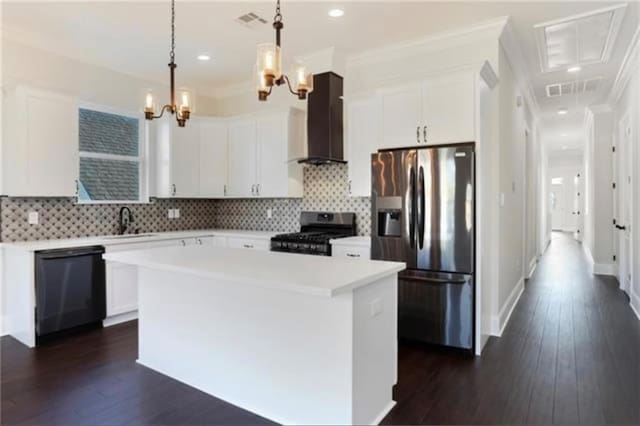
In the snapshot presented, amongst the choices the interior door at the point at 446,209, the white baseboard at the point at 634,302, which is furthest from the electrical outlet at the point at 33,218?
the white baseboard at the point at 634,302

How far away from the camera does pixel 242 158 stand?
5305 mm

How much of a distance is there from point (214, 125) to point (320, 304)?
154 inches

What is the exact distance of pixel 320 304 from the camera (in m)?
2.14

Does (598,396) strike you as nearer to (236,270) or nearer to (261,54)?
(236,270)

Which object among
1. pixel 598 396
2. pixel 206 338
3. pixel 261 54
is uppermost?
pixel 261 54

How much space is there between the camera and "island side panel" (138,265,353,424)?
6.87ft

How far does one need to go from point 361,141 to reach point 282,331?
8.71 feet

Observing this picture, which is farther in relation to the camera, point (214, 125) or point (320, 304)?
point (214, 125)

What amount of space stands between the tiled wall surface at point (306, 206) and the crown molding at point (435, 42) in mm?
1266

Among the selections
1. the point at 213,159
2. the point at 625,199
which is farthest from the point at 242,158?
the point at 625,199

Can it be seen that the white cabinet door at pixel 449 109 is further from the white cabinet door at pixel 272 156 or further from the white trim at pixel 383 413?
the white trim at pixel 383 413

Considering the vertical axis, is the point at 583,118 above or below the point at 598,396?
above

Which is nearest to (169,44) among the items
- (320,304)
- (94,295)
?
(94,295)

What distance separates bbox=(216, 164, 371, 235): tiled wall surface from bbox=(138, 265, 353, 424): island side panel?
2484 millimetres
